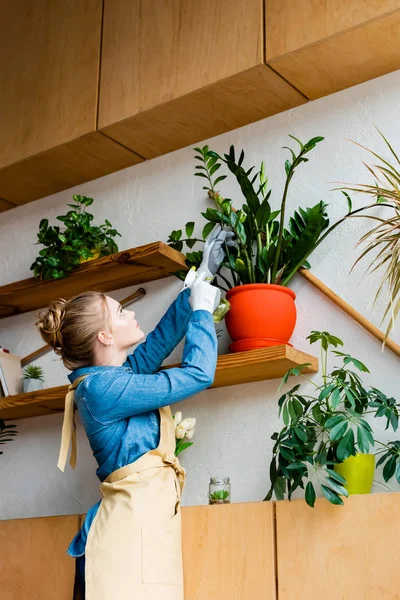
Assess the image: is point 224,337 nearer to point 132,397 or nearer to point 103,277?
point 103,277

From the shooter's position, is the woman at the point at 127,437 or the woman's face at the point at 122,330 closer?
the woman at the point at 127,437

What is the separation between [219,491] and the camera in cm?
204

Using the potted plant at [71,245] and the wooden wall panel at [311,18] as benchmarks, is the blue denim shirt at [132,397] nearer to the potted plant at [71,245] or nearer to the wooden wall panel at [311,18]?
the potted plant at [71,245]

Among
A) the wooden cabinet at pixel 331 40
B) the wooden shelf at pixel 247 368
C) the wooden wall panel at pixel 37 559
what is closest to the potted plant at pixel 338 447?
the wooden shelf at pixel 247 368

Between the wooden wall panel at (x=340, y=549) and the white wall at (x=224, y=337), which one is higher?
→ the white wall at (x=224, y=337)

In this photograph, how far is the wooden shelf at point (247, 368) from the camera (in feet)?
6.79

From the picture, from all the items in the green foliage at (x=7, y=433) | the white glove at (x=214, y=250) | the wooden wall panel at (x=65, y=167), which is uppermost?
the wooden wall panel at (x=65, y=167)

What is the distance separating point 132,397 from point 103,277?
2.87 ft

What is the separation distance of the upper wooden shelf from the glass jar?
722 mm

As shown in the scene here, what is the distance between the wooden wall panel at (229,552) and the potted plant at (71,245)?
0.98 metres

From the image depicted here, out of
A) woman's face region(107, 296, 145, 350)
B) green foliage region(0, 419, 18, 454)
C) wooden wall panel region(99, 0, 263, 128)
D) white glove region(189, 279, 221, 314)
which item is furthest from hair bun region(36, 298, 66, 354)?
green foliage region(0, 419, 18, 454)

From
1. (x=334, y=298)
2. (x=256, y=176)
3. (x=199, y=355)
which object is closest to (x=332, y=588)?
(x=199, y=355)

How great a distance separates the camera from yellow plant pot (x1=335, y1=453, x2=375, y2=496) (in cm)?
182

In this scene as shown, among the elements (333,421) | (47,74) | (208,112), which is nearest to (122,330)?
(333,421)
